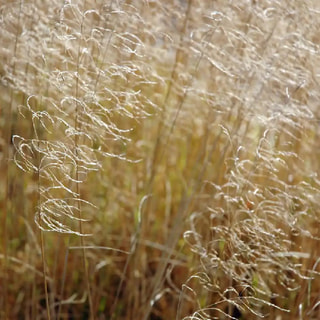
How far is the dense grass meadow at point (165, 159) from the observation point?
0.99 meters

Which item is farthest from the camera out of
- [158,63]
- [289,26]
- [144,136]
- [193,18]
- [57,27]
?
[144,136]

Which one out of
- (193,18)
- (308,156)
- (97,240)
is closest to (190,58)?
(193,18)

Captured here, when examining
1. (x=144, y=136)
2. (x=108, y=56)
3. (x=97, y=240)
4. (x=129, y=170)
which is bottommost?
(x=97, y=240)

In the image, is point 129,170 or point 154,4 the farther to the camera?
point 129,170

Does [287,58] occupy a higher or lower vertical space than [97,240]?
higher

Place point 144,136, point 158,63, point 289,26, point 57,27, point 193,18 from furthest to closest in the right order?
point 144,136 → point 158,63 → point 193,18 → point 289,26 → point 57,27

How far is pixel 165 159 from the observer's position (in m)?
1.82

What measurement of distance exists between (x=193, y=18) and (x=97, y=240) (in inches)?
26.4

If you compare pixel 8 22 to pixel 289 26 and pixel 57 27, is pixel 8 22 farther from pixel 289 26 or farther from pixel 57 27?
pixel 289 26

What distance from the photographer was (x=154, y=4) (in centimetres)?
143

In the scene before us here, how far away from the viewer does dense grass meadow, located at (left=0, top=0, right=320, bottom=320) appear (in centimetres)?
99

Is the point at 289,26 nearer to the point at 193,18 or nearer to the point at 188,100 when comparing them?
the point at 193,18

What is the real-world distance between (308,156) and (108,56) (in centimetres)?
60

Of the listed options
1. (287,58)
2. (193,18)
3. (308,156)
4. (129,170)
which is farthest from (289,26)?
(129,170)
